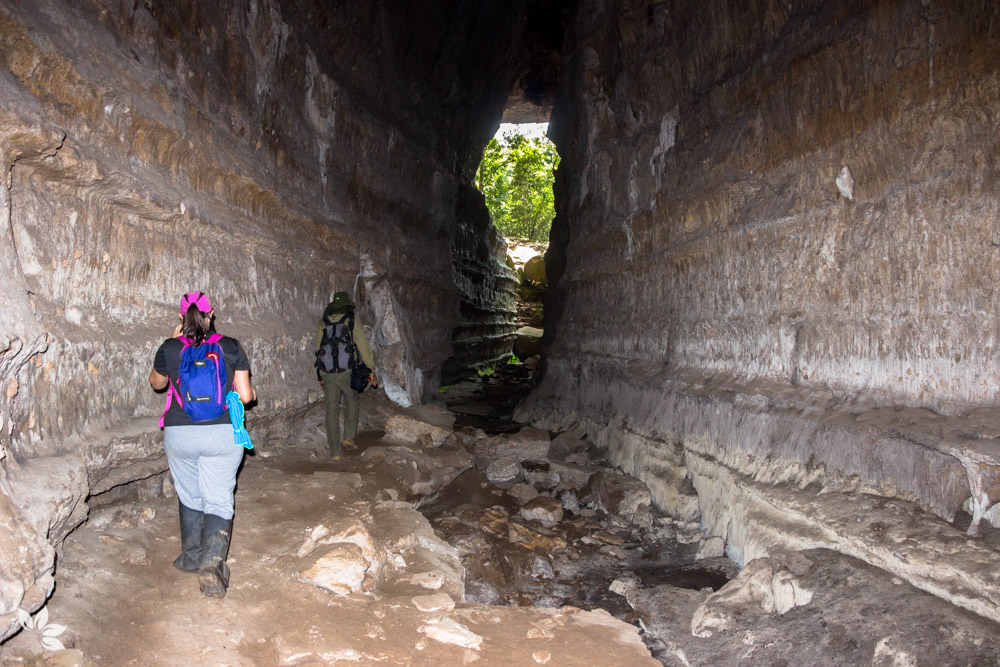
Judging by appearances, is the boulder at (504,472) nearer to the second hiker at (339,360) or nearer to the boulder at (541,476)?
the boulder at (541,476)

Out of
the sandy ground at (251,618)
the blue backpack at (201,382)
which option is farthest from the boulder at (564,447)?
the blue backpack at (201,382)

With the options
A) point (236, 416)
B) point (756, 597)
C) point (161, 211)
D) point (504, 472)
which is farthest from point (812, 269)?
point (161, 211)

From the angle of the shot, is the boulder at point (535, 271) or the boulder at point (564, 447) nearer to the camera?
the boulder at point (564, 447)

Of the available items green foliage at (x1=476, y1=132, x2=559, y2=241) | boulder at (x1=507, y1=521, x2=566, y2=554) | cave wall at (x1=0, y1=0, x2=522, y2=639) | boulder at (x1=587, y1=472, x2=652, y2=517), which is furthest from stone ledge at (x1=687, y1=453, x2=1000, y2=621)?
green foliage at (x1=476, y1=132, x2=559, y2=241)

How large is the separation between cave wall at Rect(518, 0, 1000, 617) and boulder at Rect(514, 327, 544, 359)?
14718 mm

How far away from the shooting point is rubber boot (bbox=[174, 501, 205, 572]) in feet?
11.1

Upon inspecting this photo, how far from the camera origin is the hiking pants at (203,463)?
11.1 feet

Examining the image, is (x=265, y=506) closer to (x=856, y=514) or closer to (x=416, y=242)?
(x=856, y=514)

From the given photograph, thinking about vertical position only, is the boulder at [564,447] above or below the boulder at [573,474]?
above

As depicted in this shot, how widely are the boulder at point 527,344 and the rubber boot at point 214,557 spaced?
19.8 meters

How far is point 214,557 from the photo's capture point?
333cm

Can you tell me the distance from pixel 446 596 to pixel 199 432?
1.72 metres

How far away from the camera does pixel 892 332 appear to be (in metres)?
4.25

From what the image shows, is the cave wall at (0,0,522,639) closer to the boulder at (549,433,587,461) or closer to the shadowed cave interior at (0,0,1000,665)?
the shadowed cave interior at (0,0,1000,665)
